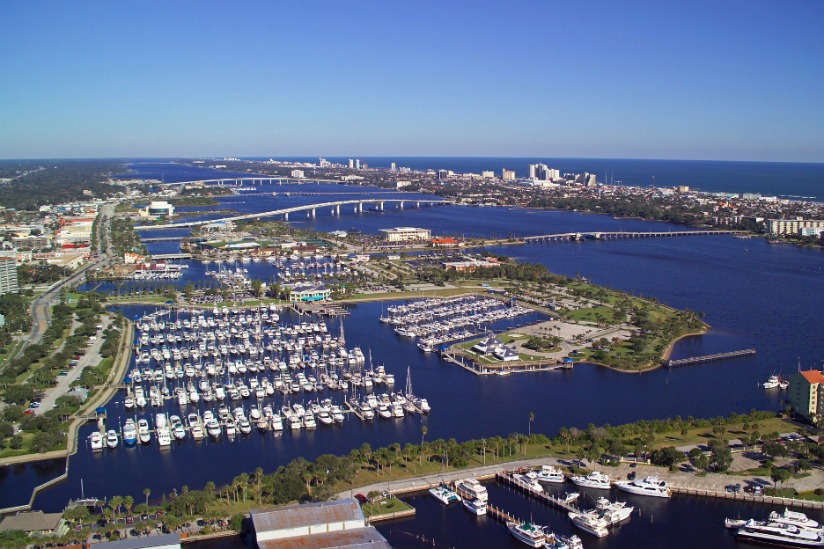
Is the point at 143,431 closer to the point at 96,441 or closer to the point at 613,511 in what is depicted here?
the point at 96,441

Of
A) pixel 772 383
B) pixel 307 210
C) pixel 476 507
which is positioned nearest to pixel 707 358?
pixel 772 383

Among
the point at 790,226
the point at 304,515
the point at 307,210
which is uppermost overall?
the point at 307,210

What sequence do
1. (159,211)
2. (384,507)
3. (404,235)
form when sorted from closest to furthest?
(384,507) < (404,235) < (159,211)

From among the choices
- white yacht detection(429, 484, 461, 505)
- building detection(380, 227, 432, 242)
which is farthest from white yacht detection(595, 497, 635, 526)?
building detection(380, 227, 432, 242)

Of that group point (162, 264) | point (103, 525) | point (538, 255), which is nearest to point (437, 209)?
point (538, 255)

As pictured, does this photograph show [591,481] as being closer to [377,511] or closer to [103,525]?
[377,511]

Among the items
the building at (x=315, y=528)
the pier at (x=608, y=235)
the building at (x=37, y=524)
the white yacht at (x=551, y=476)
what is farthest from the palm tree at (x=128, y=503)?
the pier at (x=608, y=235)

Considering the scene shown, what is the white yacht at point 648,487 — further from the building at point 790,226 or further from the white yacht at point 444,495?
the building at point 790,226
